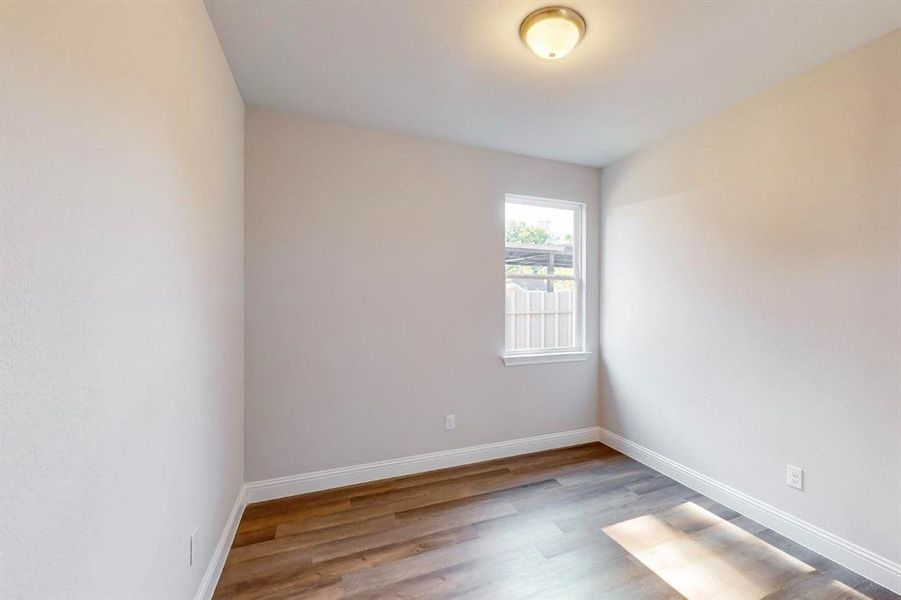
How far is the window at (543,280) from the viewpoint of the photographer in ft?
10.5

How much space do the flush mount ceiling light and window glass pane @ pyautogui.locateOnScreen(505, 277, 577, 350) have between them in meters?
1.82

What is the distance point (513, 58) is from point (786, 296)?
6.78 ft

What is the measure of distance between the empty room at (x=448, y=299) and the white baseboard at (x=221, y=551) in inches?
1.2

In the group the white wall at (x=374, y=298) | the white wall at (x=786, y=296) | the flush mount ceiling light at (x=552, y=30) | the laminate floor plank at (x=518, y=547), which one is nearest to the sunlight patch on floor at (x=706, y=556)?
the laminate floor plank at (x=518, y=547)

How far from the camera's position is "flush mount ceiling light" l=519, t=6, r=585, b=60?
1565mm

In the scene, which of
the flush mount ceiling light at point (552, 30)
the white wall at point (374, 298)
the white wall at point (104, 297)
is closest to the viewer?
the white wall at point (104, 297)

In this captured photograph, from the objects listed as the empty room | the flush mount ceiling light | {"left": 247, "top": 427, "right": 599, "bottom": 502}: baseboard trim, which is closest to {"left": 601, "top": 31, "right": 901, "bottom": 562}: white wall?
the empty room

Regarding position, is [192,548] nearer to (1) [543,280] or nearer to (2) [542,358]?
(2) [542,358]

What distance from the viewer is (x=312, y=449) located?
2.53 metres

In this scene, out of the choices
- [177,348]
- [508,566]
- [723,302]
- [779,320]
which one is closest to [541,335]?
[723,302]

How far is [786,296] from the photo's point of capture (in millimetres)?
2084

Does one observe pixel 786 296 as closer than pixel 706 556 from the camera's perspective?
No

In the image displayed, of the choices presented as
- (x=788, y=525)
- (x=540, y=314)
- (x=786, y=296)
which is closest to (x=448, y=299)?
(x=540, y=314)

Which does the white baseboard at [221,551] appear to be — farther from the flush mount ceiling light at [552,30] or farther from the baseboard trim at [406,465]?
the flush mount ceiling light at [552,30]
